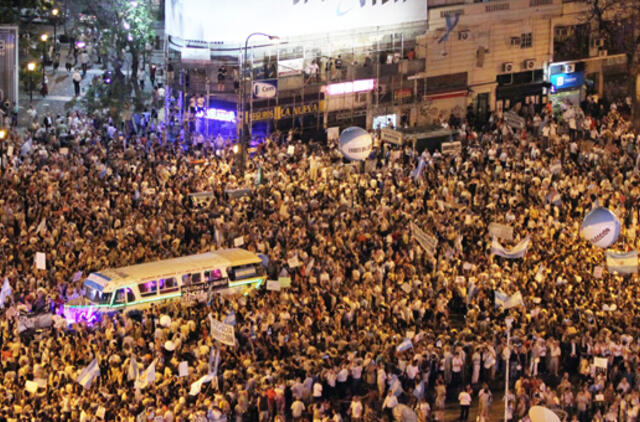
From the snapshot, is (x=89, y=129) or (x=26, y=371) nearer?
(x=26, y=371)

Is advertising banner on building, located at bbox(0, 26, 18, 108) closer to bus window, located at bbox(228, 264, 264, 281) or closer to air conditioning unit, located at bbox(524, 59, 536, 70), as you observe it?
bus window, located at bbox(228, 264, 264, 281)

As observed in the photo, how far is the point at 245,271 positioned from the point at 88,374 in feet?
21.6

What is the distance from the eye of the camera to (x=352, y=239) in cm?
3003

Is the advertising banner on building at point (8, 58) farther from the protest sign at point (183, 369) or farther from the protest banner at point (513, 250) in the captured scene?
the protest sign at point (183, 369)

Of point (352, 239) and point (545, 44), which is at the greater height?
point (545, 44)

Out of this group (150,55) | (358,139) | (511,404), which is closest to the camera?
(511,404)

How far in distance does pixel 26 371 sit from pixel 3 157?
13062 millimetres

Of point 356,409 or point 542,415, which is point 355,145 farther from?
point 542,415

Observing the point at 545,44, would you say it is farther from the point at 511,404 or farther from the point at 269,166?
the point at 511,404

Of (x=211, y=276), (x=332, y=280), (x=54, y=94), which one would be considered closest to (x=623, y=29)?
(x=54, y=94)

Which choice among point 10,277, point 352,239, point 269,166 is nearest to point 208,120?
point 269,166

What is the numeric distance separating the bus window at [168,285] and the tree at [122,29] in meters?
22.2

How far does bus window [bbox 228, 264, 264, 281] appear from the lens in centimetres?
2770

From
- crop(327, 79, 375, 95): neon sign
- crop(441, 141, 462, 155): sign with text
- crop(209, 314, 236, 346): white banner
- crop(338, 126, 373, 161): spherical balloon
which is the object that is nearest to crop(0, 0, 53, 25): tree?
crop(327, 79, 375, 95): neon sign
